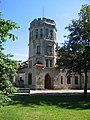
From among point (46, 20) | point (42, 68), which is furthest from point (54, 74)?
point (46, 20)

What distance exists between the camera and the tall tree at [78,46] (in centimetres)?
2774

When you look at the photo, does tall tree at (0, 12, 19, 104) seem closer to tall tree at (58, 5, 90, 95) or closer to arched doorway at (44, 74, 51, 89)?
tall tree at (58, 5, 90, 95)

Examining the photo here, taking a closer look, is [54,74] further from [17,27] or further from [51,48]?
[17,27]

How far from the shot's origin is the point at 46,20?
50000mm

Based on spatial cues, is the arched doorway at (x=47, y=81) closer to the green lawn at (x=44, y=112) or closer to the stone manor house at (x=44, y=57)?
the stone manor house at (x=44, y=57)

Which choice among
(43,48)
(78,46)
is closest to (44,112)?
(78,46)

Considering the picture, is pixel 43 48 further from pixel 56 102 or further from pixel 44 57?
pixel 56 102

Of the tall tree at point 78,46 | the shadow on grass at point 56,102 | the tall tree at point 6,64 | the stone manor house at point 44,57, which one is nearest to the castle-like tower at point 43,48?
the stone manor house at point 44,57

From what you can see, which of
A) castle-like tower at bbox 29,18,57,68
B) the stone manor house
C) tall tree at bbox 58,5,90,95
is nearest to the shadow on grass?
tall tree at bbox 58,5,90,95

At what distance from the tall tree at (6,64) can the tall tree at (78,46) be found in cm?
2167

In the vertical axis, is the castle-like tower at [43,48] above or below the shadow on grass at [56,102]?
above

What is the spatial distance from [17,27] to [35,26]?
145ft

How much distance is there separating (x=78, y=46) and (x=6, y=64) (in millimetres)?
22131

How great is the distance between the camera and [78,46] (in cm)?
2761
